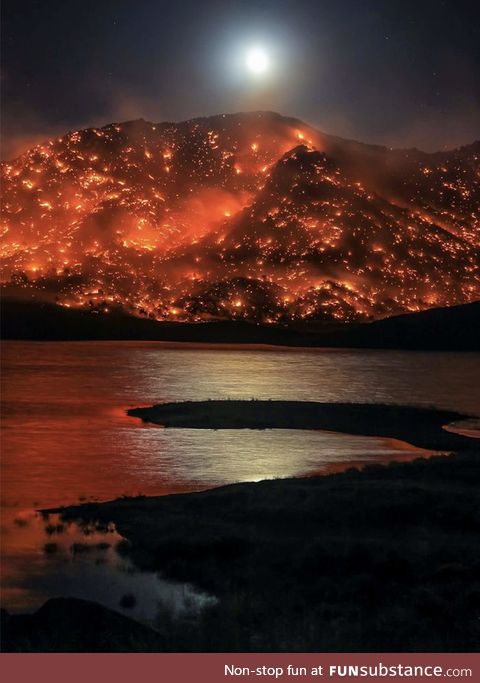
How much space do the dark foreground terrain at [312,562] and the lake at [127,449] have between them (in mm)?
1470

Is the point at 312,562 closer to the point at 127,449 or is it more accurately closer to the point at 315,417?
the point at 127,449

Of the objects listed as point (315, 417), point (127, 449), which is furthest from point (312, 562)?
point (315, 417)

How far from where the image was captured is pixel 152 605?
21594 mm

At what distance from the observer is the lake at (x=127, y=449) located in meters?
24.6

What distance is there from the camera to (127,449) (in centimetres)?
5353

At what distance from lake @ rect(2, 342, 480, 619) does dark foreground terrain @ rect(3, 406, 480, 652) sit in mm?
1470

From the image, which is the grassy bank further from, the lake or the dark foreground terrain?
the dark foreground terrain

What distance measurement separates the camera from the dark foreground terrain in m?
17.9

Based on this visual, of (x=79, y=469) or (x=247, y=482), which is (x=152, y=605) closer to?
(x=247, y=482)

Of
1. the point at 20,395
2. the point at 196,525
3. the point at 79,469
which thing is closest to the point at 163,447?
the point at 79,469

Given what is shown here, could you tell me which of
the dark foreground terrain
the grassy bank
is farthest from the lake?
the grassy bank

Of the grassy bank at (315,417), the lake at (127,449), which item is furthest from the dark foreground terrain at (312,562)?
the grassy bank at (315,417)

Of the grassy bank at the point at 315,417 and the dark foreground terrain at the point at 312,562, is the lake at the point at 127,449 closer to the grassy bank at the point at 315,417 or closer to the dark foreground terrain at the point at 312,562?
the dark foreground terrain at the point at 312,562

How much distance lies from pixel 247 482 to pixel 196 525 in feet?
29.3
